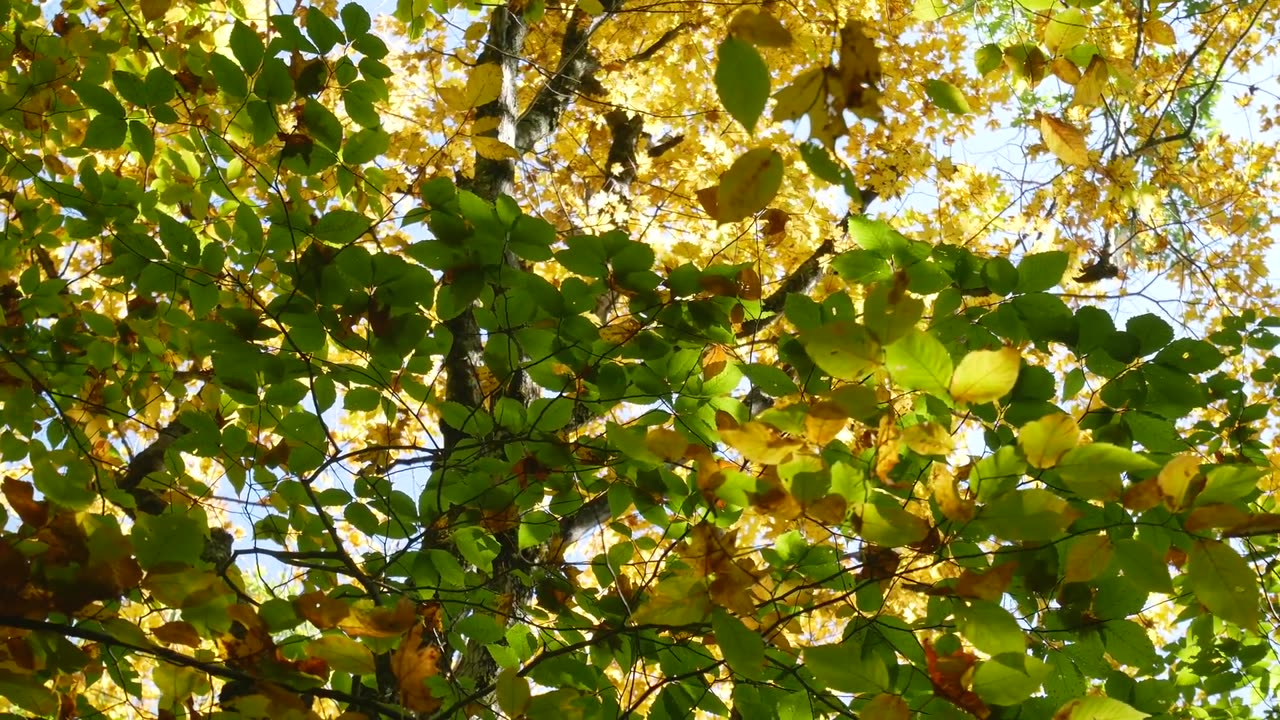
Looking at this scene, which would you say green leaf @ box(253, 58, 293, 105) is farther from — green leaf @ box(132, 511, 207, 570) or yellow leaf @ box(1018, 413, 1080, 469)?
yellow leaf @ box(1018, 413, 1080, 469)

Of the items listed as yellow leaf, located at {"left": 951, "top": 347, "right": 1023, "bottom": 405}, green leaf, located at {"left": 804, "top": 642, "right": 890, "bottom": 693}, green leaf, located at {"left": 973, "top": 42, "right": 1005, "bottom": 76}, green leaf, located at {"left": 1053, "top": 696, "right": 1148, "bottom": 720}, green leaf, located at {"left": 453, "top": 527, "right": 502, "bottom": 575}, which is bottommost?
green leaf, located at {"left": 1053, "top": 696, "right": 1148, "bottom": 720}

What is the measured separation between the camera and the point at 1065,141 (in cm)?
120

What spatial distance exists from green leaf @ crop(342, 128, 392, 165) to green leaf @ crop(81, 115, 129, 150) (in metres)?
0.38

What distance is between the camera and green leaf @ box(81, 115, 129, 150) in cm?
152

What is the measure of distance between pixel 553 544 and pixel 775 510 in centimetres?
238

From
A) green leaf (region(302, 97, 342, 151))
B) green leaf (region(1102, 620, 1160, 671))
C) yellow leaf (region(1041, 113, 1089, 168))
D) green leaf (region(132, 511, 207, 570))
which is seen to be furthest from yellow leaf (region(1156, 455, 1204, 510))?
green leaf (region(302, 97, 342, 151))

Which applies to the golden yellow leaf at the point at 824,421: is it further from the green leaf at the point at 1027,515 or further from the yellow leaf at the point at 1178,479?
the yellow leaf at the point at 1178,479

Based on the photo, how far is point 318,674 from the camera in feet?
4.60

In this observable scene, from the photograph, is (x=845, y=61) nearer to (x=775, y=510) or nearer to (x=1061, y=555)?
(x=775, y=510)

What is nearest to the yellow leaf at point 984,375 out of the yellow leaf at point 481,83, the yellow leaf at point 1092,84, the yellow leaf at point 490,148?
the yellow leaf at point 1092,84

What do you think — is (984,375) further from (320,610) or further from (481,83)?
(481,83)

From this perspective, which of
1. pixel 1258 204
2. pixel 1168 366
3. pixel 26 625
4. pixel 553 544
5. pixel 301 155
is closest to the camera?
pixel 26 625

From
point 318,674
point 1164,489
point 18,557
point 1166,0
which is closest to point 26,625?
point 18,557

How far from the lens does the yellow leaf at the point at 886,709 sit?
1.04m
